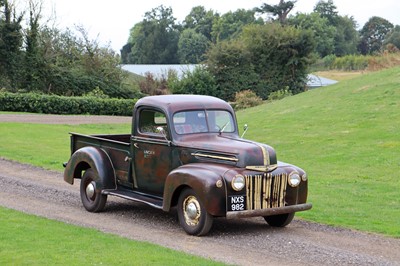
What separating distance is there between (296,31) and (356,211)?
47295 mm

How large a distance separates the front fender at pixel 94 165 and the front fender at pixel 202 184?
189cm

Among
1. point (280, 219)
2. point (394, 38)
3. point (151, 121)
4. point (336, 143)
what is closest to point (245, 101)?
point (336, 143)

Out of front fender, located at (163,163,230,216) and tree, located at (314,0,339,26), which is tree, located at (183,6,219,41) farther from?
front fender, located at (163,163,230,216)

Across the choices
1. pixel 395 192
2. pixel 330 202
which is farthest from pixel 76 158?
pixel 395 192

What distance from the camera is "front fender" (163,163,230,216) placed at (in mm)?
10875

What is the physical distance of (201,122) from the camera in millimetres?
12352

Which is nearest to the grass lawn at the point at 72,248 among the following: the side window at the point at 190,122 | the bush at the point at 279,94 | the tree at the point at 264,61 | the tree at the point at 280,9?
the side window at the point at 190,122

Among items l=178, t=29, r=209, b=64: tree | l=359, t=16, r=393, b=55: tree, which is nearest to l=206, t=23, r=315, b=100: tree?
l=178, t=29, r=209, b=64: tree

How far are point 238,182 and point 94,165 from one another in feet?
11.5

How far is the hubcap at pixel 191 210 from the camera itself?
11.2 metres

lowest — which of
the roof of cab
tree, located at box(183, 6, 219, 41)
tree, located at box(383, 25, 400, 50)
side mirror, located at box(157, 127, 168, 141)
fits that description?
side mirror, located at box(157, 127, 168, 141)

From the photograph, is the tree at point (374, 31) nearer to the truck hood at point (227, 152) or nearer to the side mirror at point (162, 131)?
the side mirror at point (162, 131)

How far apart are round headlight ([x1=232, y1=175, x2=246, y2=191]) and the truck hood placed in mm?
279

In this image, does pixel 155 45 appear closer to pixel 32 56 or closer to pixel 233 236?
pixel 32 56
